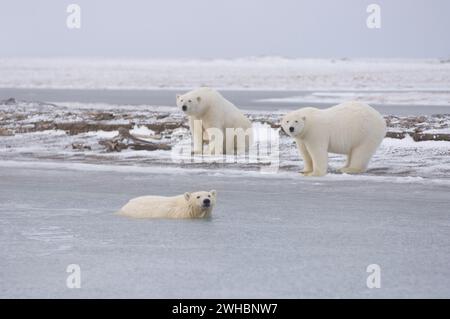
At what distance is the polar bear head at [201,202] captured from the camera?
8016mm

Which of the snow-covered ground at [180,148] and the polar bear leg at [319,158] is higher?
the polar bear leg at [319,158]

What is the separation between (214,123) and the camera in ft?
42.7

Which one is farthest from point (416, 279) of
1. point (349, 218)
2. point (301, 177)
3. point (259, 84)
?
point (259, 84)

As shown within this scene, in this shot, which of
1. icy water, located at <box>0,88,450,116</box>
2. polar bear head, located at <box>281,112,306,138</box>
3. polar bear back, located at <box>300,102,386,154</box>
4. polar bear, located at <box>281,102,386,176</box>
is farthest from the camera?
icy water, located at <box>0,88,450,116</box>

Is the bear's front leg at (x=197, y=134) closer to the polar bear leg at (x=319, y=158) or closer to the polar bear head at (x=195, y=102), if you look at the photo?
the polar bear head at (x=195, y=102)

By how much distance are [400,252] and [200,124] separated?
21.6 ft

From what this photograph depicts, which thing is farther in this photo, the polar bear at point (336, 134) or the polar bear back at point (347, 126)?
the polar bear back at point (347, 126)

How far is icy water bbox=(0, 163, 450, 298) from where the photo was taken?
19.4 feet

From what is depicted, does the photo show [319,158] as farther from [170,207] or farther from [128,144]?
[128,144]

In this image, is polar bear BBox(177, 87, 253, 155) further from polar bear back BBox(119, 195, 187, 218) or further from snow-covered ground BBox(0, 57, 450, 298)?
polar bear back BBox(119, 195, 187, 218)

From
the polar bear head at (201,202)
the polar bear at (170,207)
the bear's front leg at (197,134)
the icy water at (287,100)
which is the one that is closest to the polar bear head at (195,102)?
the bear's front leg at (197,134)

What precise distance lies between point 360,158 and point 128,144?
4.16 meters

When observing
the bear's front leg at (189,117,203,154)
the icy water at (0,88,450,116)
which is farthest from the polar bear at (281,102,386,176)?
the icy water at (0,88,450,116)

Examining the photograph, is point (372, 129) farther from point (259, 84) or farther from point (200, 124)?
point (259, 84)
